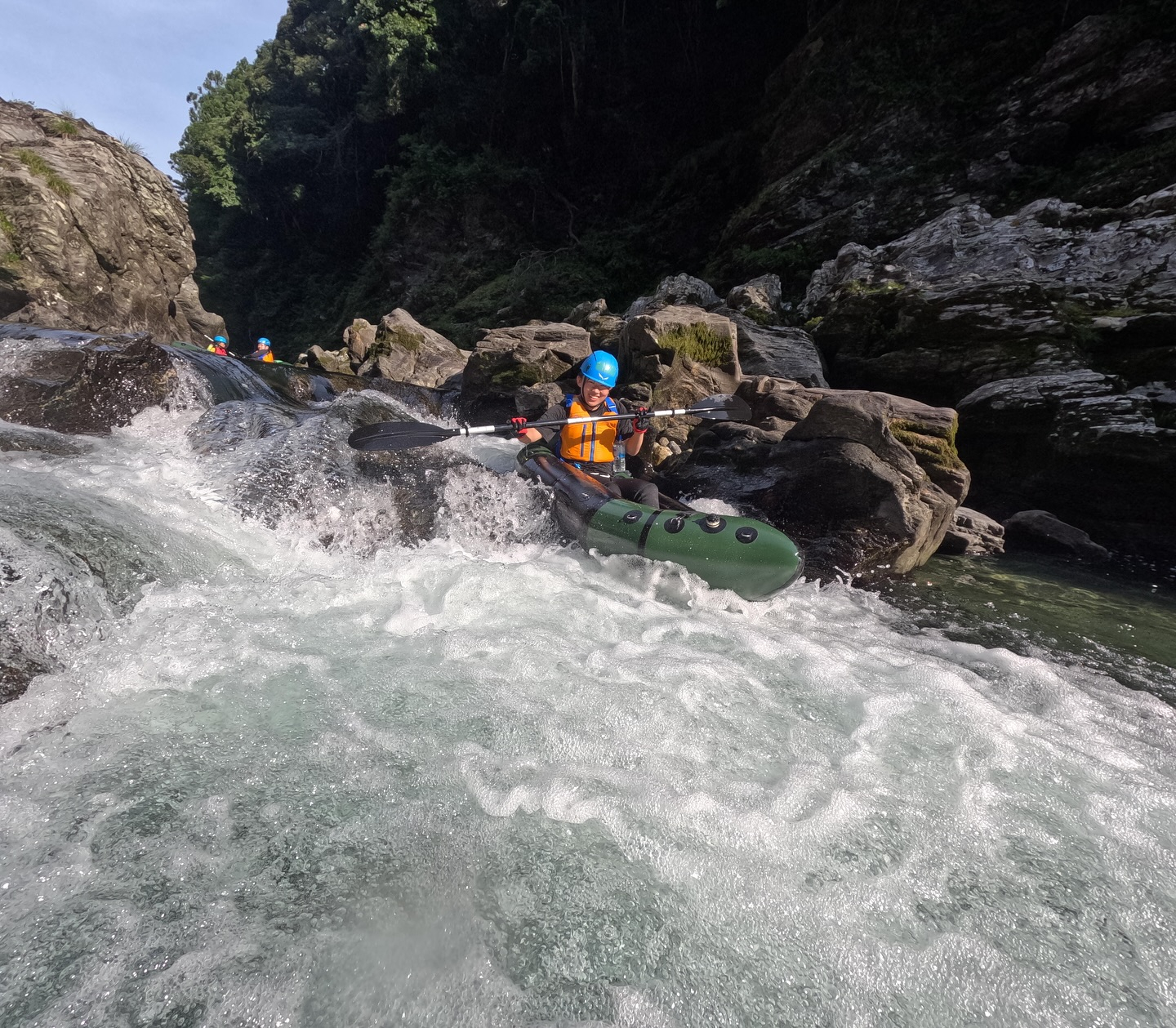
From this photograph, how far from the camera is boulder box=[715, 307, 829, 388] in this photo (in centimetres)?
777

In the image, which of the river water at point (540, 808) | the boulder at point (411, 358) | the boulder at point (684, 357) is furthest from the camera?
the boulder at point (411, 358)

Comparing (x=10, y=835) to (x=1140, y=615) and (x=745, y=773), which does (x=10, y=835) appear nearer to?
(x=745, y=773)

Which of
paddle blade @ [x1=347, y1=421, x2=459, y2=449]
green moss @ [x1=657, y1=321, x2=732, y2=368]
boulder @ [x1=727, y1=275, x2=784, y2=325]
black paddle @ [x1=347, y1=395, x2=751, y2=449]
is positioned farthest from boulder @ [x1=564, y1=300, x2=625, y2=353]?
paddle blade @ [x1=347, y1=421, x2=459, y2=449]

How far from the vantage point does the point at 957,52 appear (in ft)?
39.6

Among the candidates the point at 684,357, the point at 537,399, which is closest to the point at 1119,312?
the point at 684,357

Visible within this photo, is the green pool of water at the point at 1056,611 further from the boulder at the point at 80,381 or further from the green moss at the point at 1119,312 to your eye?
the boulder at the point at 80,381

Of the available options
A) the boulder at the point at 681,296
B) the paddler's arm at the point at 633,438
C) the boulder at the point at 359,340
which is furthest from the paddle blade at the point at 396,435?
the boulder at the point at 359,340

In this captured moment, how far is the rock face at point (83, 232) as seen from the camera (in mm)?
11664

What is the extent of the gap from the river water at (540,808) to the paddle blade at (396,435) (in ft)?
5.37

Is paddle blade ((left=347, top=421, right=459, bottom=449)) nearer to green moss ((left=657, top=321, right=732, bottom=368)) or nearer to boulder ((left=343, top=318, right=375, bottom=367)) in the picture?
green moss ((left=657, top=321, right=732, bottom=368))

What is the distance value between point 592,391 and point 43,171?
45.4ft

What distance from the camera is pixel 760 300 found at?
33.1 ft

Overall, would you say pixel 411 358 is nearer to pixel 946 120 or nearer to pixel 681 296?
pixel 681 296

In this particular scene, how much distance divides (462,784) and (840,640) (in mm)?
2343
